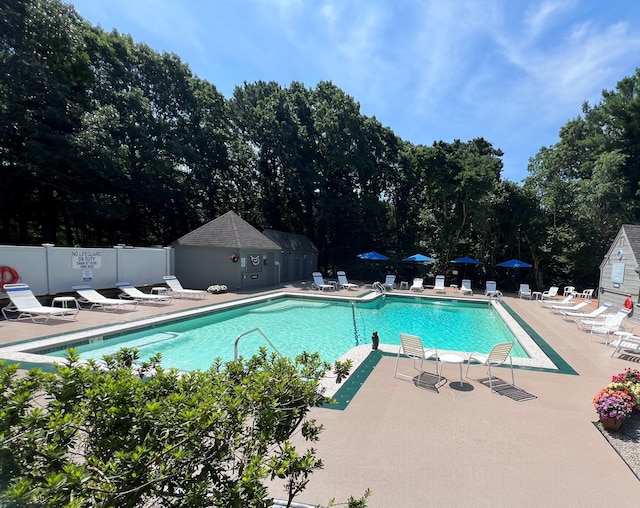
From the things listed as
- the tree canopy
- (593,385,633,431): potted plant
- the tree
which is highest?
the tree canopy

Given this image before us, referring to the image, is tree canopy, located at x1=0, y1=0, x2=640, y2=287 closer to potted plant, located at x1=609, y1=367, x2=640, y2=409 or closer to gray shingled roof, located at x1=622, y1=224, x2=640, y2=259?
gray shingled roof, located at x1=622, y1=224, x2=640, y2=259

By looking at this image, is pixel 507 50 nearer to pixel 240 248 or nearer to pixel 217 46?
pixel 217 46

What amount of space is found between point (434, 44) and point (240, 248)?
1210 cm

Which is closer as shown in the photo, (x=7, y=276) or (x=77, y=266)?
(x=7, y=276)

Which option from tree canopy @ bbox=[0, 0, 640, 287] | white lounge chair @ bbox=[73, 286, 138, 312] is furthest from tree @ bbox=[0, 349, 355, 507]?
tree canopy @ bbox=[0, 0, 640, 287]

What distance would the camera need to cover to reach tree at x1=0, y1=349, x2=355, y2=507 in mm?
1555

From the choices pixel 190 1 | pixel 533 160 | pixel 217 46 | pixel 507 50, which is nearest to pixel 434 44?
pixel 507 50

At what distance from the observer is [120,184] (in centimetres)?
2077

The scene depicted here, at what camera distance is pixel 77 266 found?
1255 cm

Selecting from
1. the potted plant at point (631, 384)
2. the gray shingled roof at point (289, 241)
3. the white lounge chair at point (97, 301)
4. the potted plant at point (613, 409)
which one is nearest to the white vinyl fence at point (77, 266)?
the white lounge chair at point (97, 301)

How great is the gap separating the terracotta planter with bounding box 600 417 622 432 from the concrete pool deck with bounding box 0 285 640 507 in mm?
164

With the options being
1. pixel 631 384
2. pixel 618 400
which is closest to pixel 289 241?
pixel 631 384

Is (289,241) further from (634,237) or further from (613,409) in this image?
(613,409)

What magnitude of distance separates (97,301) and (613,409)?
44.1ft
